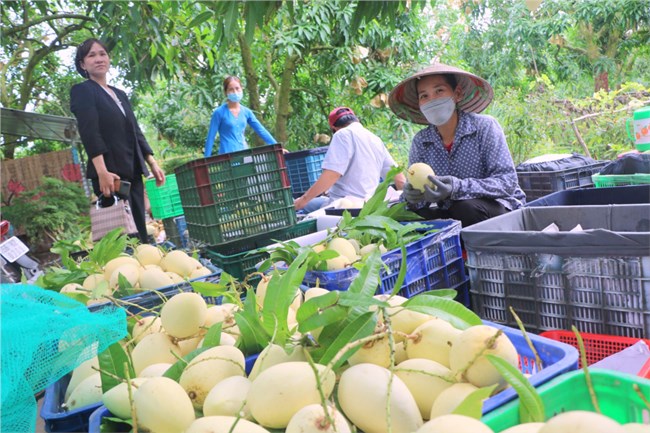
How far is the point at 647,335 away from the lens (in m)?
1.46

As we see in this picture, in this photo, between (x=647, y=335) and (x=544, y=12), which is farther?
(x=544, y=12)

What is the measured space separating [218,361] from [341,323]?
0.25 m

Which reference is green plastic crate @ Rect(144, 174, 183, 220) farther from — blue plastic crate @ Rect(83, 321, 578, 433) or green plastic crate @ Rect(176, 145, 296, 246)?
blue plastic crate @ Rect(83, 321, 578, 433)

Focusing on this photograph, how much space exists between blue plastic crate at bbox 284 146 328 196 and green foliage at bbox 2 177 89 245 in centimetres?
489

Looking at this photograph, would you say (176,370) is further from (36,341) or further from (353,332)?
(353,332)

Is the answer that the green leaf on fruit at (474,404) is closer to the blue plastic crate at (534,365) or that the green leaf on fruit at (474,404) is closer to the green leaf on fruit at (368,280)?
the blue plastic crate at (534,365)

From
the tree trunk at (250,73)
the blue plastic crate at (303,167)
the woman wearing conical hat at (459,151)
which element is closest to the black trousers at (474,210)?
the woman wearing conical hat at (459,151)

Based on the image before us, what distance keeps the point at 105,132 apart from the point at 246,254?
1968mm

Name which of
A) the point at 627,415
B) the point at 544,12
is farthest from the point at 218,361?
the point at 544,12

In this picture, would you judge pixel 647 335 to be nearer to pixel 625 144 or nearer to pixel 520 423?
pixel 520 423

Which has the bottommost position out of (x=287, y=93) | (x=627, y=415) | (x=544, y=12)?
(x=627, y=415)

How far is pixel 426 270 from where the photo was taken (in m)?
2.01

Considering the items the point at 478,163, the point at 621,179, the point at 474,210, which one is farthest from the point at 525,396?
the point at 621,179

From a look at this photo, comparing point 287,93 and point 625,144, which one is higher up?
point 287,93
